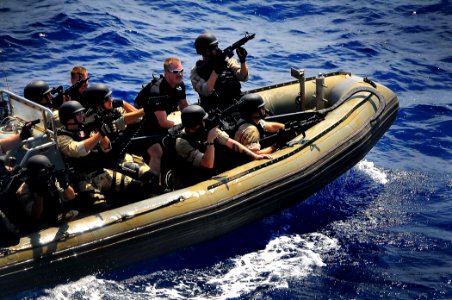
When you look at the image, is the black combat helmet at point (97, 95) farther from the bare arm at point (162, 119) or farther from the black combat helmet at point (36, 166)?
the black combat helmet at point (36, 166)

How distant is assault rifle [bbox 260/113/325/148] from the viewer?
9.03 meters

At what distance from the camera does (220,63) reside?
29.7 ft

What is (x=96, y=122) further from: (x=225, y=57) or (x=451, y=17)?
(x=451, y=17)

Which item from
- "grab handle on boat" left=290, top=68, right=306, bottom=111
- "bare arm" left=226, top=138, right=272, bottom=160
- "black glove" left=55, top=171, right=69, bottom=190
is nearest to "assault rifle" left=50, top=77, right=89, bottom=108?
"black glove" left=55, top=171, right=69, bottom=190

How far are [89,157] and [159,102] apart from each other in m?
1.25

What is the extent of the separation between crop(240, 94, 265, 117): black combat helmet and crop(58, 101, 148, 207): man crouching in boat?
160cm

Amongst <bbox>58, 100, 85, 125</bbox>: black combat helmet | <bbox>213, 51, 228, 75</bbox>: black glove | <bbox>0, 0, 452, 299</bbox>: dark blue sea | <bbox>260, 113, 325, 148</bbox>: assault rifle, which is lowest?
<bbox>0, 0, 452, 299</bbox>: dark blue sea

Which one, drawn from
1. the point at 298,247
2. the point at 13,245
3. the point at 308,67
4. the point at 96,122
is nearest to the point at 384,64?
the point at 308,67

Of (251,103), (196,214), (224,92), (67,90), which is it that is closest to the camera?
(196,214)

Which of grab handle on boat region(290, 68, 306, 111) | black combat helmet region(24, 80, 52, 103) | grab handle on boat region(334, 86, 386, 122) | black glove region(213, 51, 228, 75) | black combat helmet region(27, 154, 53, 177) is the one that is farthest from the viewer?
grab handle on boat region(290, 68, 306, 111)

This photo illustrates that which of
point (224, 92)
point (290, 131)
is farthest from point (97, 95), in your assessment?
point (290, 131)

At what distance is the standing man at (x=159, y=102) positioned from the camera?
8.38 metres

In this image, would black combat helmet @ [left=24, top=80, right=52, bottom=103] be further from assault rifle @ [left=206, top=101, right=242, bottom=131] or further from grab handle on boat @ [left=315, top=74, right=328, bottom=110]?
grab handle on boat @ [left=315, top=74, right=328, bottom=110]

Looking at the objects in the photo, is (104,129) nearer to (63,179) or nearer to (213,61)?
(63,179)
